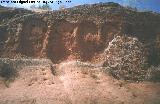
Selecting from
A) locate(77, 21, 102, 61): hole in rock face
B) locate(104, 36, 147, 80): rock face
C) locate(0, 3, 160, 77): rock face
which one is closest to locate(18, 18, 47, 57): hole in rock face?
locate(0, 3, 160, 77): rock face

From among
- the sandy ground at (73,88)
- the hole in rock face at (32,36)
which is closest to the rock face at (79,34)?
the hole in rock face at (32,36)

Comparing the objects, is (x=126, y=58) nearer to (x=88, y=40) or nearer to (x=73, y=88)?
(x=88, y=40)

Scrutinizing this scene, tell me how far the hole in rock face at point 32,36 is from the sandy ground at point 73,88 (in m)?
1.95

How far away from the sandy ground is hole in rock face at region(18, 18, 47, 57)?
6.39ft

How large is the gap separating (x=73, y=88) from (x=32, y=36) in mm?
4578

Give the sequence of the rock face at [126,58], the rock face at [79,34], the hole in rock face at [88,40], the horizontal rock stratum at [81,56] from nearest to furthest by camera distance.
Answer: the horizontal rock stratum at [81,56]
the rock face at [126,58]
the rock face at [79,34]
the hole in rock face at [88,40]

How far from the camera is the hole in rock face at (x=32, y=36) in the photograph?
13.4 m

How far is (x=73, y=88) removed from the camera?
1023cm

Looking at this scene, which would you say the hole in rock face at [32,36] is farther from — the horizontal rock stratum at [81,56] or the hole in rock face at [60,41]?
the hole in rock face at [60,41]

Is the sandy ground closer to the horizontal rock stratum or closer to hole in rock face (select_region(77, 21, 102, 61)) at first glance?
the horizontal rock stratum

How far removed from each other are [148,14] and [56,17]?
438 centimetres

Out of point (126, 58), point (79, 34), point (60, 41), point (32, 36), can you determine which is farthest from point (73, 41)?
point (126, 58)

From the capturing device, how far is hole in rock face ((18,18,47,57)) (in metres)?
13.4

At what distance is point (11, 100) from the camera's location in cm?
953
